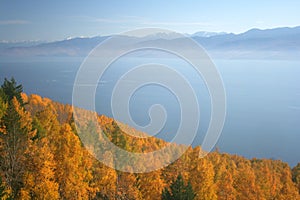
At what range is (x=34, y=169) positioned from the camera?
14156 mm

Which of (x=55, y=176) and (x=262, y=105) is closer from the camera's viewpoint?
(x=55, y=176)

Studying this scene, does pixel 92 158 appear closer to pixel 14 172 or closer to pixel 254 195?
pixel 14 172

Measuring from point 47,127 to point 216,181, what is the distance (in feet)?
43.8

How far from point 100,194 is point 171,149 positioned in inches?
606

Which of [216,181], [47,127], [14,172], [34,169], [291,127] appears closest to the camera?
[34,169]

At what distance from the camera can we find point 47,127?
25203mm

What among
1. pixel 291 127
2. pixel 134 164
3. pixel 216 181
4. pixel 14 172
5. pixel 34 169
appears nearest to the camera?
pixel 34 169

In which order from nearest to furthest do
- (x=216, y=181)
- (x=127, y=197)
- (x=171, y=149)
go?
(x=127, y=197) → (x=216, y=181) → (x=171, y=149)

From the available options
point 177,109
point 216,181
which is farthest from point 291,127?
point 216,181

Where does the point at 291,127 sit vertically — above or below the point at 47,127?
above

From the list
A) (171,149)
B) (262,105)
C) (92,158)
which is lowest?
(92,158)

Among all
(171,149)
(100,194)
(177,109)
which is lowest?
(100,194)

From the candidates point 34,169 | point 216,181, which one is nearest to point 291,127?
Result: point 216,181

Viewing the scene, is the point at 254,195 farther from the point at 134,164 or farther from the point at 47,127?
the point at 47,127
